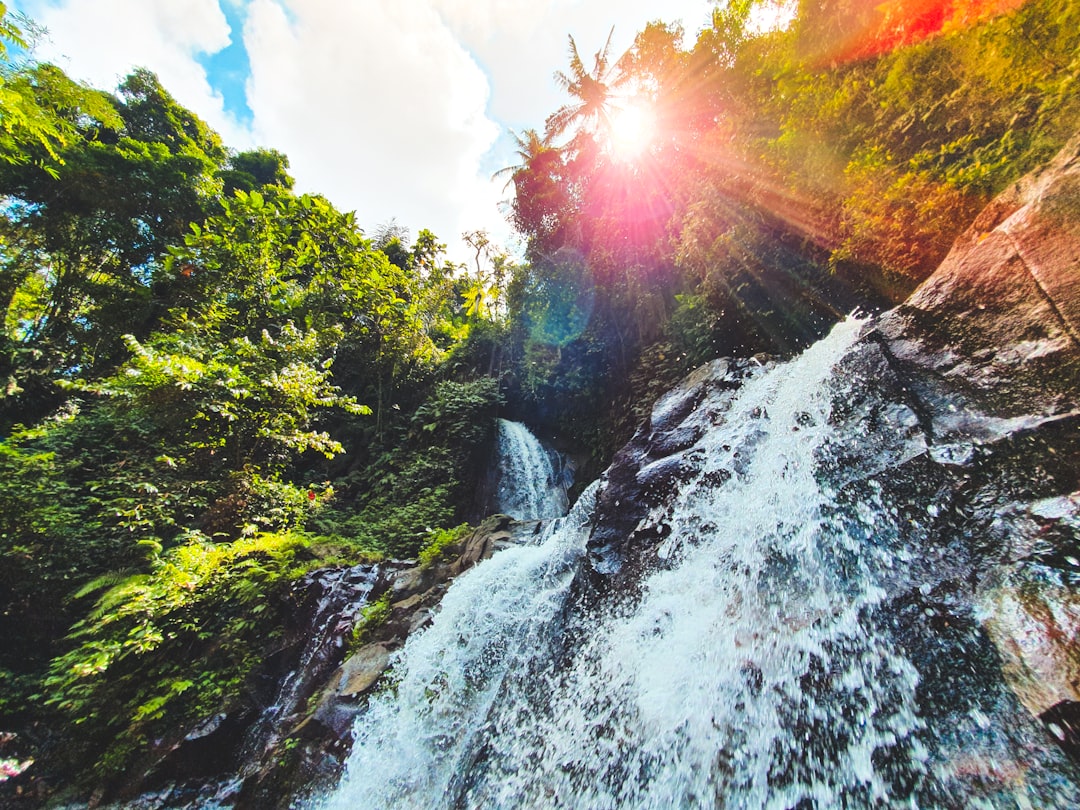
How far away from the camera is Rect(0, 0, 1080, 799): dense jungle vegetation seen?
4.19 metres

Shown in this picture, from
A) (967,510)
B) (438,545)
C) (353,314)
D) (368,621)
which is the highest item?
(353,314)

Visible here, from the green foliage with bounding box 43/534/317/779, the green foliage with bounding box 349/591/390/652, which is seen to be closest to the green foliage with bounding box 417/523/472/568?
the green foliage with bounding box 349/591/390/652

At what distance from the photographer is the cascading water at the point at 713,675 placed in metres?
1.80

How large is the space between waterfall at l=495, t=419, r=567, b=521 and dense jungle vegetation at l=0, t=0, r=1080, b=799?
0.76 meters

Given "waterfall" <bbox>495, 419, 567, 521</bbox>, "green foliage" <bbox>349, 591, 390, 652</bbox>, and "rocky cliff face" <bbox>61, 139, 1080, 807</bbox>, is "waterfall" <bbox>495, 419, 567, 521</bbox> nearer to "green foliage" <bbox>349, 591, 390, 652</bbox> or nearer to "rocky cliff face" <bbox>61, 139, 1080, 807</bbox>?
"green foliage" <bbox>349, 591, 390, 652</bbox>

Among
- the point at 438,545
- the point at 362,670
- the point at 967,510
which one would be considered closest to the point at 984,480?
the point at 967,510

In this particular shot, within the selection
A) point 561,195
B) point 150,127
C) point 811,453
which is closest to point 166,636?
point 811,453

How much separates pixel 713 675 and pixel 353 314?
11878 millimetres

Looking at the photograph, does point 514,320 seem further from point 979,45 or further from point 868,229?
point 979,45

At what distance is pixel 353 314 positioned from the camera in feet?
37.7

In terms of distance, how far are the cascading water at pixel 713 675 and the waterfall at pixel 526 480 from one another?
14.2 ft

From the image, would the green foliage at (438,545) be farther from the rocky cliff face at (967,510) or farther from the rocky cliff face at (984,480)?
the rocky cliff face at (984,480)

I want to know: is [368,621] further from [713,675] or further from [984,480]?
[984,480]

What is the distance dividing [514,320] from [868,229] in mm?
10229
